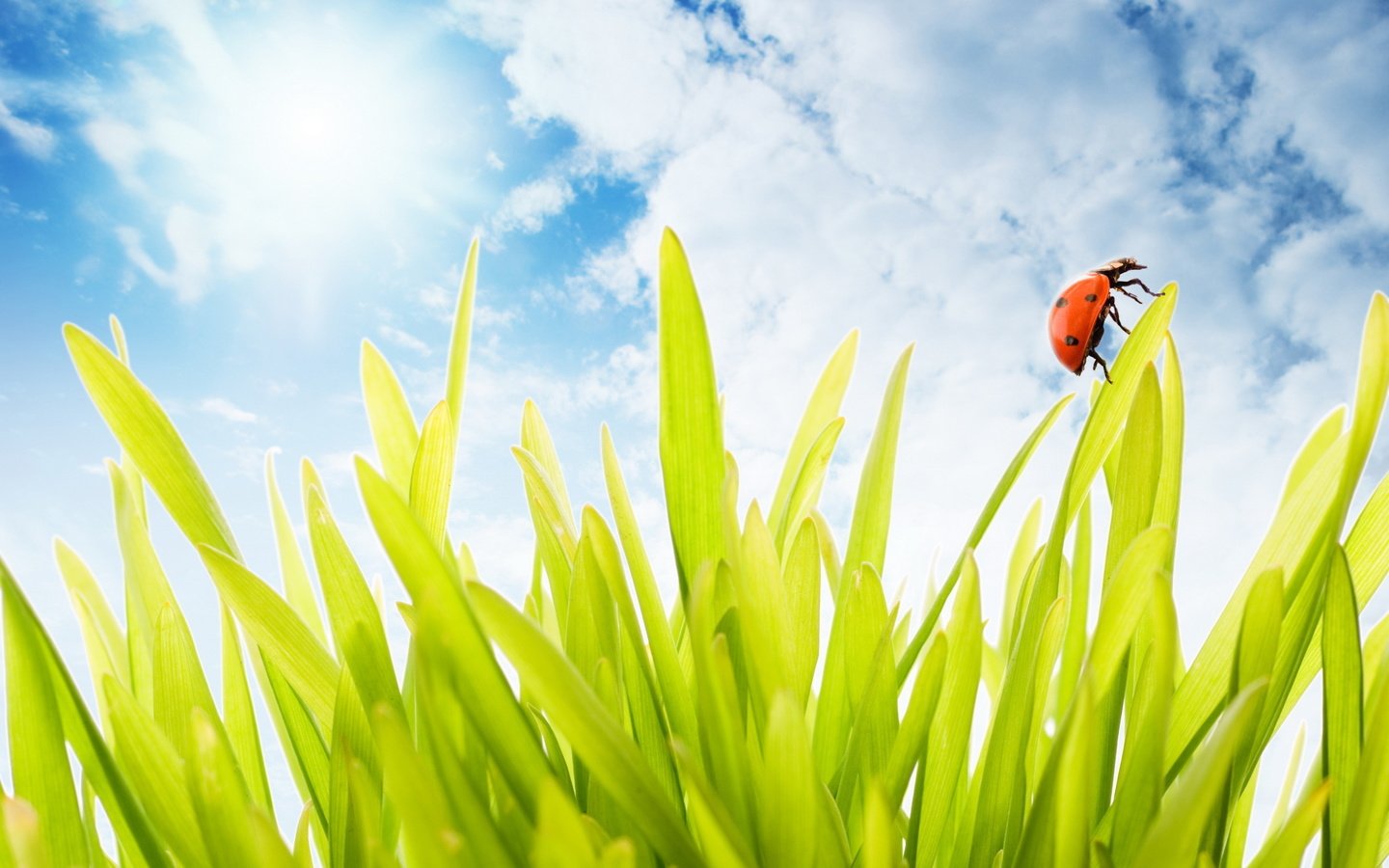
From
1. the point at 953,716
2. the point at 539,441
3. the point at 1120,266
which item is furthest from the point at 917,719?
the point at 1120,266

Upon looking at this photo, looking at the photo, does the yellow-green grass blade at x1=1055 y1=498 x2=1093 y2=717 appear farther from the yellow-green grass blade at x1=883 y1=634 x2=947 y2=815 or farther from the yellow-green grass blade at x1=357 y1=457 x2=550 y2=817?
the yellow-green grass blade at x1=357 y1=457 x2=550 y2=817

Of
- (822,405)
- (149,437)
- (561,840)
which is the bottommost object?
(561,840)

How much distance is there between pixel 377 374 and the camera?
2.21ft

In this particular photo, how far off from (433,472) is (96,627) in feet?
1.39

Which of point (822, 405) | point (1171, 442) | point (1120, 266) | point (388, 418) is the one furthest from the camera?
point (1120, 266)

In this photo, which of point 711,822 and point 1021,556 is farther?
point 1021,556

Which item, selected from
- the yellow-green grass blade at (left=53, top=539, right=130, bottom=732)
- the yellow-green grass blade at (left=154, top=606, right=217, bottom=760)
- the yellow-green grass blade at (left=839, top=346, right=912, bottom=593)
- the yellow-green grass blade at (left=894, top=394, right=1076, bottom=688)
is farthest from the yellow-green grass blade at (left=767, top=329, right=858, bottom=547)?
the yellow-green grass blade at (left=53, top=539, right=130, bottom=732)

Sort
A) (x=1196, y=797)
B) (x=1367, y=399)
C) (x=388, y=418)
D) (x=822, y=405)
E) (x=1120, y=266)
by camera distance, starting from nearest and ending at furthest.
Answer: (x=1196, y=797) < (x=1367, y=399) < (x=388, y=418) < (x=822, y=405) < (x=1120, y=266)

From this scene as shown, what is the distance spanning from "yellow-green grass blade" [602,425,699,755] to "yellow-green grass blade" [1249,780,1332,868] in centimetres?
23

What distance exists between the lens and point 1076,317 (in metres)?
1.00

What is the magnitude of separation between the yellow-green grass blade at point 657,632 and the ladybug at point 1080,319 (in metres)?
0.61

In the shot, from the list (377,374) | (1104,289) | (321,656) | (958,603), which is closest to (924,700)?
(958,603)

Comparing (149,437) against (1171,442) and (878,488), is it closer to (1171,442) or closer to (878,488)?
(878,488)

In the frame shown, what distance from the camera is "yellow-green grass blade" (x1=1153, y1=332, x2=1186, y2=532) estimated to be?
54 cm
